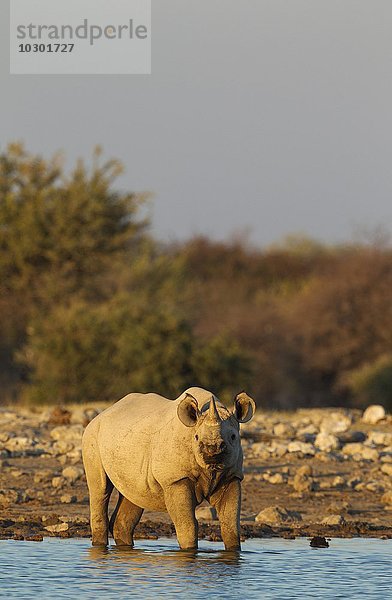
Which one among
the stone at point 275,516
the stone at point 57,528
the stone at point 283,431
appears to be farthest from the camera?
the stone at point 283,431

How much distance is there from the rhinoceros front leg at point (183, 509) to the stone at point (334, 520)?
8.22ft

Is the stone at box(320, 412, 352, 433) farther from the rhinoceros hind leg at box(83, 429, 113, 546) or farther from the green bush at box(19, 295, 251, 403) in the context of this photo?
the rhinoceros hind leg at box(83, 429, 113, 546)

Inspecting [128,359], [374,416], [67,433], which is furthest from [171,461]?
[128,359]

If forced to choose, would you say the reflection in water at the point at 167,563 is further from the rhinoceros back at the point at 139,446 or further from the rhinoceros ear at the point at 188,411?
the rhinoceros ear at the point at 188,411

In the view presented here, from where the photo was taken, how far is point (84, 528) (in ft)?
38.2

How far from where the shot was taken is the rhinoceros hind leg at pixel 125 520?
35.4 ft

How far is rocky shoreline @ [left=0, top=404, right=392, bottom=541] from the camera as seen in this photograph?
11.8m

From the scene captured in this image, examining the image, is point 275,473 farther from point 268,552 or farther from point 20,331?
point 20,331

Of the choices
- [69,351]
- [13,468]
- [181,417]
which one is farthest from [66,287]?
[181,417]

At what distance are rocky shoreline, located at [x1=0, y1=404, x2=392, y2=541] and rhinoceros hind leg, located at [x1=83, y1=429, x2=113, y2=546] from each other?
44 cm

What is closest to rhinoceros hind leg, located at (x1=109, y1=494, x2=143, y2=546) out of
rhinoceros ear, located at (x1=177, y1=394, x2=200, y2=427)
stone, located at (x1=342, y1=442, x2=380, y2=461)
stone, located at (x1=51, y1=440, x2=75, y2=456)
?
rhinoceros ear, located at (x1=177, y1=394, x2=200, y2=427)

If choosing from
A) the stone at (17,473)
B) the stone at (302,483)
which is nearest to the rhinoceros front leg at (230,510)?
the stone at (302,483)

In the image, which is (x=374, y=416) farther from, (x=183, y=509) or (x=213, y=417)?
(x=213, y=417)

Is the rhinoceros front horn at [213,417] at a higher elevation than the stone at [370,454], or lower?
higher
